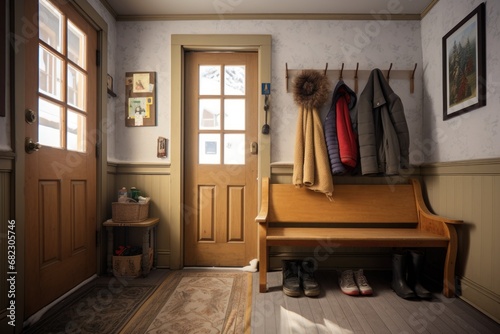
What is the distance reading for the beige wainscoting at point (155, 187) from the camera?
259cm

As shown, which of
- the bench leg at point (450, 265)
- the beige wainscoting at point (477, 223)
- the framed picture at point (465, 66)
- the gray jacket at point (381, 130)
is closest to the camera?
the beige wainscoting at point (477, 223)

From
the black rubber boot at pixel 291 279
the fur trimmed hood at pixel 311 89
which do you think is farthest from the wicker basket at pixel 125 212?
the fur trimmed hood at pixel 311 89

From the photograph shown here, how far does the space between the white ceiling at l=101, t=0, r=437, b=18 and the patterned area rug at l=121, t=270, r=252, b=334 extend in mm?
2255

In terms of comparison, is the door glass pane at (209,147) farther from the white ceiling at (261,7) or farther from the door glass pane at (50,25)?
the door glass pane at (50,25)

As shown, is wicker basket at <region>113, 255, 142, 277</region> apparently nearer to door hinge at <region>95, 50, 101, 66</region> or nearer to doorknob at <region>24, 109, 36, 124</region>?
doorknob at <region>24, 109, 36, 124</region>

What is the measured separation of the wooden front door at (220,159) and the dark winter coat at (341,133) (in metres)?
0.66

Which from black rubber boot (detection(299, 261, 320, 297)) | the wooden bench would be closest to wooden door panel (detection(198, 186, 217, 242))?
the wooden bench

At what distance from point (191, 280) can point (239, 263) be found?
49 cm

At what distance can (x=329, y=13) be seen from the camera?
2.55 metres

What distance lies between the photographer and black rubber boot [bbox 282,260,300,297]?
201 centimetres

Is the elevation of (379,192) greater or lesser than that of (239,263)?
greater

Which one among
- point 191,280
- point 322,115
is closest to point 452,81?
point 322,115

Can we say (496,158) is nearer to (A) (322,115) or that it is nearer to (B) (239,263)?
(A) (322,115)

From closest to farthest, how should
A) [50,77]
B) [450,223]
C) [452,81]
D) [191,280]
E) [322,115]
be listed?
[50,77], [450,223], [452,81], [191,280], [322,115]
